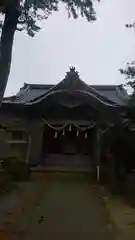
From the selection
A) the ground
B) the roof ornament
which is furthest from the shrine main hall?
the ground

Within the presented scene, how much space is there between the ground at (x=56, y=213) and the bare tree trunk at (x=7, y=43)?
3.36 meters

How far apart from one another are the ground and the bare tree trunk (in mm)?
3362

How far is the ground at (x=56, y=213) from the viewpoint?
6159mm

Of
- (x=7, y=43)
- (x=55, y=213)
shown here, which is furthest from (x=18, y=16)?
(x=55, y=213)

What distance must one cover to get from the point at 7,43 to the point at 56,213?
5.52 meters

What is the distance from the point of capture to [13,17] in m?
10.3

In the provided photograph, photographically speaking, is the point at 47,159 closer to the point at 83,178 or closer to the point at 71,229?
the point at 83,178

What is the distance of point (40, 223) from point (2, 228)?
786 mm

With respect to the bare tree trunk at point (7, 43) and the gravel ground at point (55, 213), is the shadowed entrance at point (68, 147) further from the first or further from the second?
the bare tree trunk at point (7, 43)

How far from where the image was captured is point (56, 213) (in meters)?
7.82

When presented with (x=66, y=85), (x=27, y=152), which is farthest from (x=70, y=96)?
(x=27, y=152)

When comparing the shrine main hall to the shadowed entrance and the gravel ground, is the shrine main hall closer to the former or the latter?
the shadowed entrance

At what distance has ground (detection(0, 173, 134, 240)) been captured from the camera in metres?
6.16

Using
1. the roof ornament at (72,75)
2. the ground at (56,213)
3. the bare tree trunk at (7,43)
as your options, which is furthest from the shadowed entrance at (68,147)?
the bare tree trunk at (7,43)
